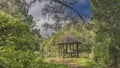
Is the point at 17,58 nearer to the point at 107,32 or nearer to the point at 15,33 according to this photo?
the point at 15,33

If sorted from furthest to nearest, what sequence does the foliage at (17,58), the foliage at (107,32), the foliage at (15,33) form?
1. the foliage at (107,32)
2. the foliage at (15,33)
3. the foliage at (17,58)

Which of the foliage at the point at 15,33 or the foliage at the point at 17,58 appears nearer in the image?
the foliage at the point at 17,58

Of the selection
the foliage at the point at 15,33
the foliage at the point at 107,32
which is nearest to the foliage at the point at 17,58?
the foliage at the point at 15,33

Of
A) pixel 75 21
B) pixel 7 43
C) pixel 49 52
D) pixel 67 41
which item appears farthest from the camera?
pixel 49 52

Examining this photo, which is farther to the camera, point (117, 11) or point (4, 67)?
point (117, 11)

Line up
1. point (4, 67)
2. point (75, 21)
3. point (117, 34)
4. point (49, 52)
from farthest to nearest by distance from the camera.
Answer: point (49, 52)
point (117, 34)
point (75, 21)
point (4, 67)

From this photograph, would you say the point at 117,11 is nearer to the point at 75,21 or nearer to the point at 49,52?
the point at 75,21

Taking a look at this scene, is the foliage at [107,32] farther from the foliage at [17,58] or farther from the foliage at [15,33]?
the foliage at [17,58]

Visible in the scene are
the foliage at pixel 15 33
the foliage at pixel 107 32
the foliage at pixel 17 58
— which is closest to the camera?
the foliage at pixel 17 58

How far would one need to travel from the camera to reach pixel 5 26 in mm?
5969

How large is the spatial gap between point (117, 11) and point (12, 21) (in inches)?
1174

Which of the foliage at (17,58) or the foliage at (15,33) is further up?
the foliage at (15,33)

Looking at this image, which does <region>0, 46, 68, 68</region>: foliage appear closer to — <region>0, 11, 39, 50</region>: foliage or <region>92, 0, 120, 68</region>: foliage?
<region>0, 11, 39, 50</region>: foliage

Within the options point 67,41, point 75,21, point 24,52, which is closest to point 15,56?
point 24,52
